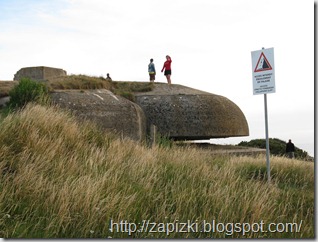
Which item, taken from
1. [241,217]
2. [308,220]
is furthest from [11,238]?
[308,220]

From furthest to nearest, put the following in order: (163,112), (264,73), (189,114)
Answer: (189,114) < (163,112) < (264,73)

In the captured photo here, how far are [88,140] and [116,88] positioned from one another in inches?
245

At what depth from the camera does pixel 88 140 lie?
295 inches

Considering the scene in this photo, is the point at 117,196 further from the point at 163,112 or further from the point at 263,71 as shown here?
the point at 163,112

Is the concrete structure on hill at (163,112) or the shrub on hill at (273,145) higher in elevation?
the concrete structure on hill at (163,112)

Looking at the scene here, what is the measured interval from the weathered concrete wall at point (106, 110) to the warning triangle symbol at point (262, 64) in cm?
427

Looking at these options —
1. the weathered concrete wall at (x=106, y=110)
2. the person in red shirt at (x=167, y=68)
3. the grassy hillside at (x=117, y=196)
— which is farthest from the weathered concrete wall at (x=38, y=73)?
the grassy hillside at (x=117, y=196)

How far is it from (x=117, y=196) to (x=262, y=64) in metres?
3.55

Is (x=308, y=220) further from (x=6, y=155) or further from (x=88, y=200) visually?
(x=6, y=155)

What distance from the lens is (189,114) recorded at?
40.3 ft

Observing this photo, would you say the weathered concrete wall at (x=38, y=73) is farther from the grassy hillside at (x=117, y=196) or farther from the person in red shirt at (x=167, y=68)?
the grassy hillside at (x=117, y=196)

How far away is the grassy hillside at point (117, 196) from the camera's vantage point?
13.4 feet

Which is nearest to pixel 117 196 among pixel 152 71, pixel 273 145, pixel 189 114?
pixel 189 114

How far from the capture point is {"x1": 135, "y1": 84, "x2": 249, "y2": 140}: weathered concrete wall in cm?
1210
